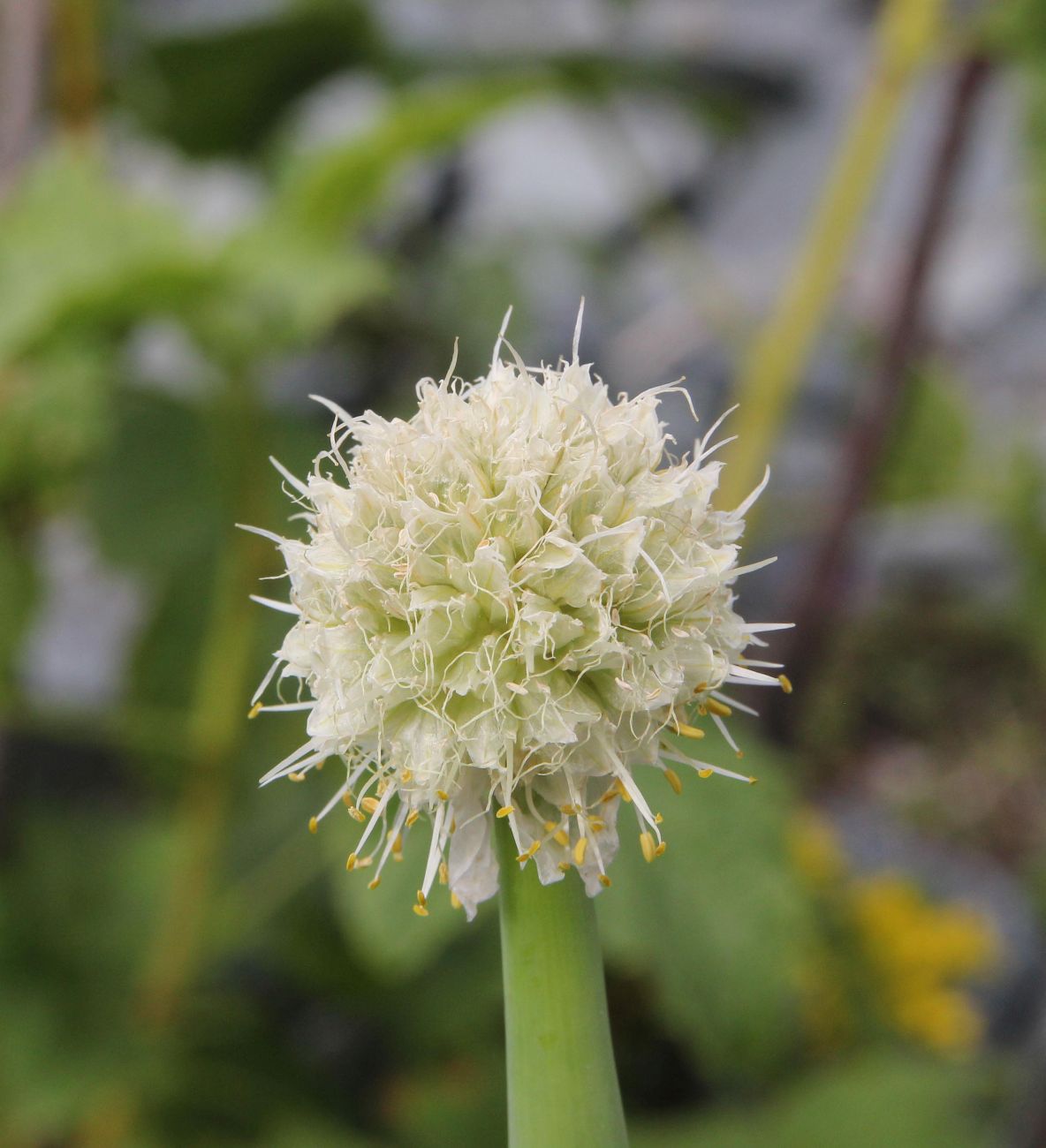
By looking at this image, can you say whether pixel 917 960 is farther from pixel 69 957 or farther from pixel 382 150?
pixel 382 150

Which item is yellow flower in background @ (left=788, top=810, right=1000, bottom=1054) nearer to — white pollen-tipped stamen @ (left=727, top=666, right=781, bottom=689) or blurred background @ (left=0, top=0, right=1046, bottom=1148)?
blurred background @ (left=0, top=0, right=1046, bottom=1148)

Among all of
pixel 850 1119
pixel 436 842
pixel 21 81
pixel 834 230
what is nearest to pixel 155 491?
pixel 21 81

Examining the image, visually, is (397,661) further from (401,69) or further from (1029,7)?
(401,69)

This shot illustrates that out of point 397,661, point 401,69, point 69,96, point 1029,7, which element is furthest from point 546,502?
point 401,69

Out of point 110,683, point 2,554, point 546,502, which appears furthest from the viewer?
point 110,683

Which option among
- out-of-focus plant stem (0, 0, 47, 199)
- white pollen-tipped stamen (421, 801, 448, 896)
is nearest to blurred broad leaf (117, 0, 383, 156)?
out-of-focus plant stem (0, 0, 47, 199)
